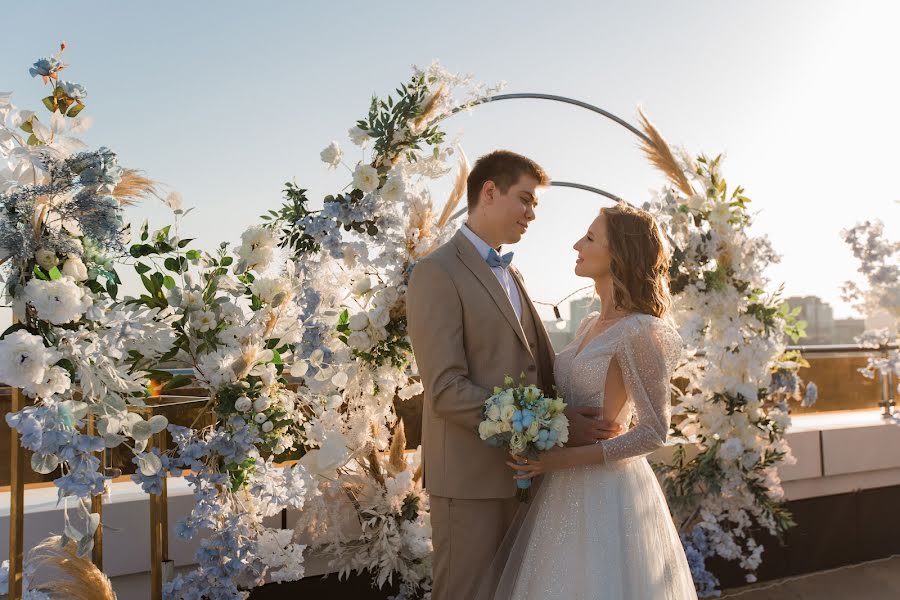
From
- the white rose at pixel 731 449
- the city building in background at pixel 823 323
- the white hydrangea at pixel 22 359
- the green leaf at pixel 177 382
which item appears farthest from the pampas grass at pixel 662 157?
the white hydrangea at pixel 22 359

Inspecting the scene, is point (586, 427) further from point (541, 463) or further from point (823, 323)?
point (823, 323)

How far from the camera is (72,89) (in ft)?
6.59

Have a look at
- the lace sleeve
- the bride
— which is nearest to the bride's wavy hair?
the bride

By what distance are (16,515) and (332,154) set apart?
61.2 inches

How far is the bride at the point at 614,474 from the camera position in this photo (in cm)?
229

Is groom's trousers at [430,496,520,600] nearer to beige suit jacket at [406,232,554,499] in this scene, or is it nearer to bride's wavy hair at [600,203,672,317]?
beige suit jacket at [406,232,554,499]

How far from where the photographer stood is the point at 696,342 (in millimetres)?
3701

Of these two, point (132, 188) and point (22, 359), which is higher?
point (132, 188)

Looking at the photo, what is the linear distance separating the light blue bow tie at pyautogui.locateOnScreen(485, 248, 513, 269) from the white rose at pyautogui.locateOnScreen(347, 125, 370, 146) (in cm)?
70

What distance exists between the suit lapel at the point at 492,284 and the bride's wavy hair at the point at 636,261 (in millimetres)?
373

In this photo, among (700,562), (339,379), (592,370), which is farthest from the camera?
(700,562)

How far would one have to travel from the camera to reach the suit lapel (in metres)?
2.39

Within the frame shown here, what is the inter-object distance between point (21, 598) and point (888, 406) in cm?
509

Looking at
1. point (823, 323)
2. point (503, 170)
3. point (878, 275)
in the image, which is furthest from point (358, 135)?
point (823, 323)
